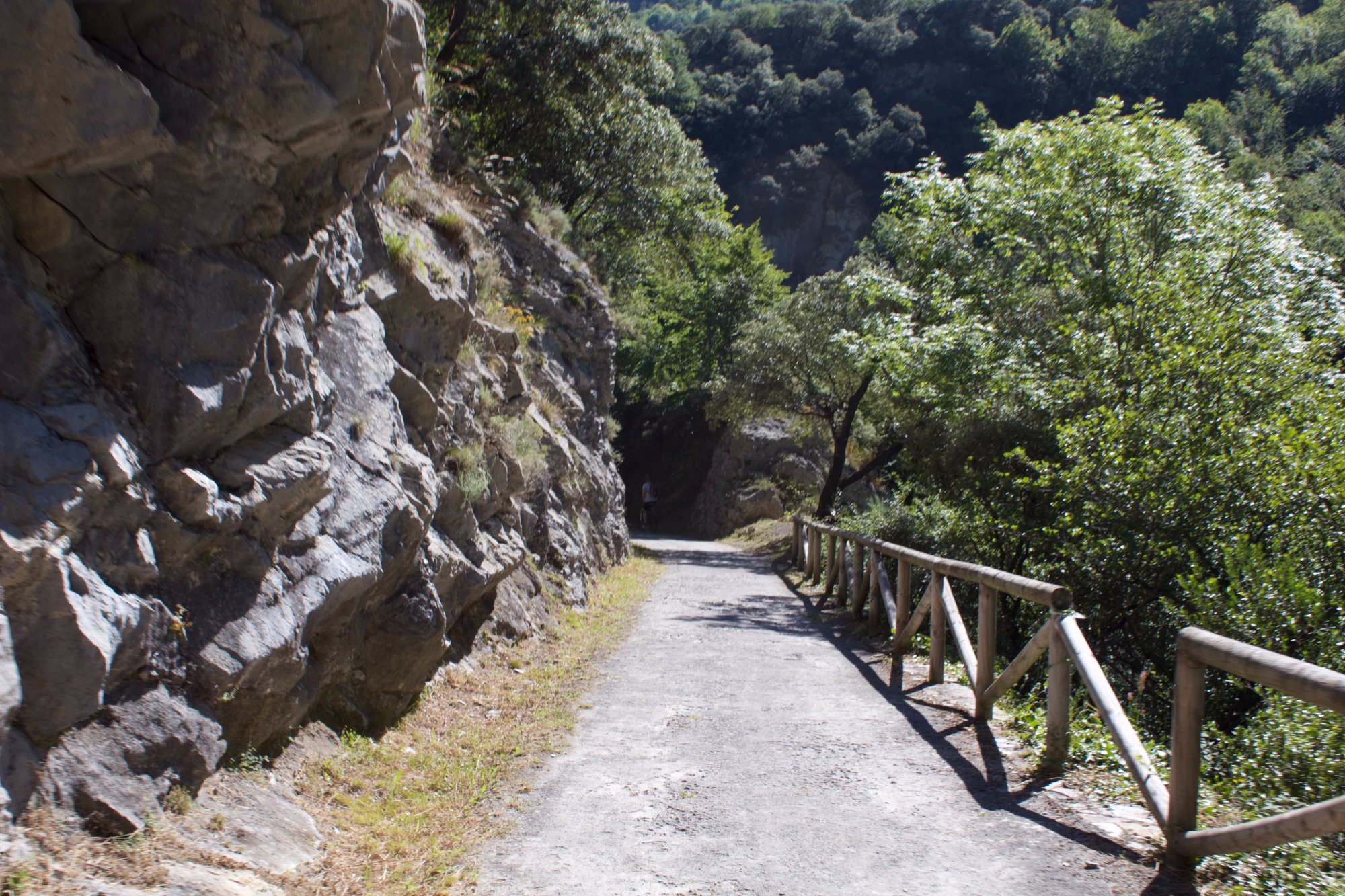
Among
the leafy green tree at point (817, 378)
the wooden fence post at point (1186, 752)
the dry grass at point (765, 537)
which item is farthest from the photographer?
the dry grass at point (765, 537)

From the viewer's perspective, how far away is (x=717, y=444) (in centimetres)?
3400

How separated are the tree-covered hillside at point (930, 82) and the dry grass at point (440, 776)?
58075 mm

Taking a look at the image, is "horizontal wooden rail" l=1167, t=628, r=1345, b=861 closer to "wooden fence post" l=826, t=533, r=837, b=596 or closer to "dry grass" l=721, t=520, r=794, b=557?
"wooden fence post" l=826, t=533, r=837, b=596

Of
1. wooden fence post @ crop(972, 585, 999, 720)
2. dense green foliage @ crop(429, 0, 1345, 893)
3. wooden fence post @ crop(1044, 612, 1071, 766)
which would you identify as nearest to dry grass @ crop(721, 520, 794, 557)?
dense green foliage @ crop(429, 0, 1345, 893)

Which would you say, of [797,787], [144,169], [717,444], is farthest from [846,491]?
[144,169]

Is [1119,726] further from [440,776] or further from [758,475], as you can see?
[758,475]

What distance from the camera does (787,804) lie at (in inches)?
201

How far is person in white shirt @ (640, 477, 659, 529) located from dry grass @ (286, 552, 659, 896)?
81.7 ft

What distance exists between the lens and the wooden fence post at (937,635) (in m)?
7.69

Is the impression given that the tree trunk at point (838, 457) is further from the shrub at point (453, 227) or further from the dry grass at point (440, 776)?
the dry grass at point (440, 776)

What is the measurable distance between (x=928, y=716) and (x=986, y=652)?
0.68m

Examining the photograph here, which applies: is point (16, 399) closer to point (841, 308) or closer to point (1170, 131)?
point (1170, 131)

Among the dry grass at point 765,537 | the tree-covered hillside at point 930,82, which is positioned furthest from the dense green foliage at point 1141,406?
the tree-covered hillside at point 930,82

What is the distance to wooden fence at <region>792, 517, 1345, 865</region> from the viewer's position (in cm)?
352
